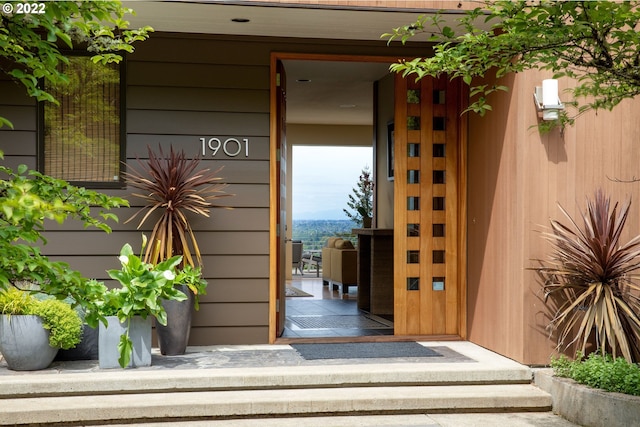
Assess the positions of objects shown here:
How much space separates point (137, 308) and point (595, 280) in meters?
3.13

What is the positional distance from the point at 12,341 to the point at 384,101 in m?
4.93

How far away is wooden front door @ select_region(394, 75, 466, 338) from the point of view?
22.6ft

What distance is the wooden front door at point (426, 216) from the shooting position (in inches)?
271

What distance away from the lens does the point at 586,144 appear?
5.94 m

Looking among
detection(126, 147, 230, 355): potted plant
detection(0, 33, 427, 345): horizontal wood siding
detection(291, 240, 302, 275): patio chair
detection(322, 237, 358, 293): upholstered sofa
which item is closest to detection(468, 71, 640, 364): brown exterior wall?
detection(0, 33, 427, 345): horizontal wood siding

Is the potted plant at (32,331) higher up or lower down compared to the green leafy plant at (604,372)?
higher up

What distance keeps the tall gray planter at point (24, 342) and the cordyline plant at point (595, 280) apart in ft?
11.5

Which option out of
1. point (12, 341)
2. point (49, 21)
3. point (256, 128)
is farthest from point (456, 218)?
point (49, 21)

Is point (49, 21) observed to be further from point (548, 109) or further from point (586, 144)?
point (586, 144)

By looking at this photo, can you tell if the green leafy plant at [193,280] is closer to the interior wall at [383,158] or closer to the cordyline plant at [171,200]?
the cordyline plant at [171,200]

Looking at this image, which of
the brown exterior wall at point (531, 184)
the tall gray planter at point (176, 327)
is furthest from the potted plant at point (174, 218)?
the brown exterior wall at point (531, 184)

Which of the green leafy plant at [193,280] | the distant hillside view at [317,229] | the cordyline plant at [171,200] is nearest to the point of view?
the green leafy plant at [193,280]

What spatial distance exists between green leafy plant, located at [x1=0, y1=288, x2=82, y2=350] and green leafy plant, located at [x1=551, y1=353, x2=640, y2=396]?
333 cm

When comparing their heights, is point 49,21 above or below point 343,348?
above
